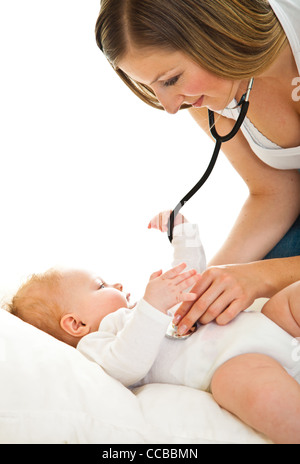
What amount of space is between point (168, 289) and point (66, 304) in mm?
327

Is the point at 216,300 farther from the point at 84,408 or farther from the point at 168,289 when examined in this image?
the point at 84,408

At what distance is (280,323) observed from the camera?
4.07ft

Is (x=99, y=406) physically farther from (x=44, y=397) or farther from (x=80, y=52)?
(x=80, y=52)

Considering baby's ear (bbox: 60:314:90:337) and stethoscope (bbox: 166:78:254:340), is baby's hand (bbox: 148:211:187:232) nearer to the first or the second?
stethoscope (bbox: 166:78:254:340)

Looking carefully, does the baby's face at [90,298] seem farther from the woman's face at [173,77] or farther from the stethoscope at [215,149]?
the woman's face at [173,77]

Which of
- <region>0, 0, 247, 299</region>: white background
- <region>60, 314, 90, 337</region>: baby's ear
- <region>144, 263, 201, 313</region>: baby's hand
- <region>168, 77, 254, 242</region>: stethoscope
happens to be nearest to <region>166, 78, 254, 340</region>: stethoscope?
<region>168, 77, 254, 242</region>: stethoscope

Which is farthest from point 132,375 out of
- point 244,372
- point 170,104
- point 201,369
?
point 170,104

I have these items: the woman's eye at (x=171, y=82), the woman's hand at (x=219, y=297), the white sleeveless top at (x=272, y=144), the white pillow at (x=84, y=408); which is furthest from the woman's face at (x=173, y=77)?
the white pillow at (x=84, y=408)

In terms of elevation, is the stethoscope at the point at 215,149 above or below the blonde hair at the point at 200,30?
below

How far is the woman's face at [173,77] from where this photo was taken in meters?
1.28

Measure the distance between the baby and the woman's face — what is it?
35 cm

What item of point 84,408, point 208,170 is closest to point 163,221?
point 208,170

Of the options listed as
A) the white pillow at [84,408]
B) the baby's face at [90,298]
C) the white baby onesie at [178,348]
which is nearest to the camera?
the white pillow at [84,408]

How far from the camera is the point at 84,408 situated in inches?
41.8
